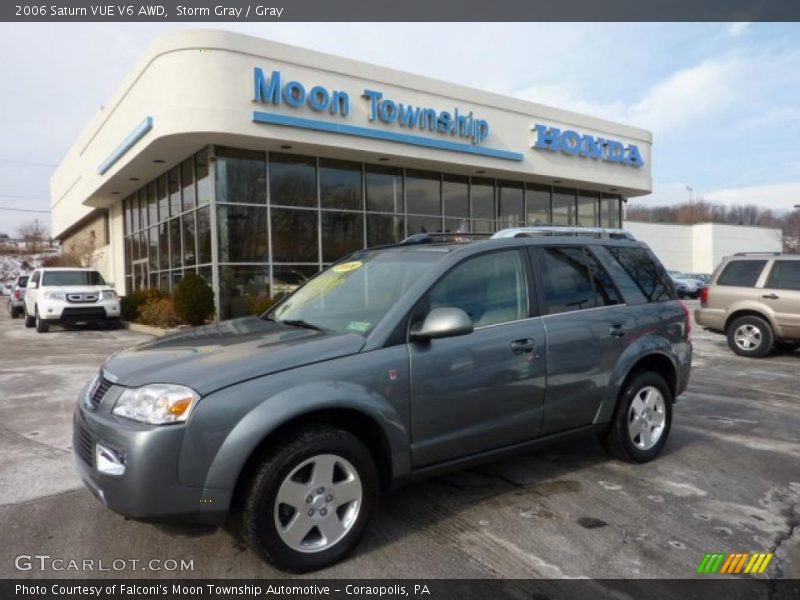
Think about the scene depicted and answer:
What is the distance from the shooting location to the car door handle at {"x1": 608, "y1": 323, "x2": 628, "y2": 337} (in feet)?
14.2

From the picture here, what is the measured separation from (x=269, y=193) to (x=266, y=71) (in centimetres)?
317

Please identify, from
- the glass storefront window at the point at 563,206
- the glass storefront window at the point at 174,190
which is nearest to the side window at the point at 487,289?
the glass storefront window at the point at 174,190

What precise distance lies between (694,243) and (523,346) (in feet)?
192

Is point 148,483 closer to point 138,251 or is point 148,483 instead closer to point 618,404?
point 618,404

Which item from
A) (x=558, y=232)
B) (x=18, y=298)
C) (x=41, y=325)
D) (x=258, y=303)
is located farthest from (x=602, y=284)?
(x=18, y=298)

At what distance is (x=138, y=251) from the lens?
22.1 m

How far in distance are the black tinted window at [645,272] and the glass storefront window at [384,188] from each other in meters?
13.1

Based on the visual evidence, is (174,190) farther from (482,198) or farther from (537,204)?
(537,204)

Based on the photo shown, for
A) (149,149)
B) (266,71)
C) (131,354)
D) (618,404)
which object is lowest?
(618,404)

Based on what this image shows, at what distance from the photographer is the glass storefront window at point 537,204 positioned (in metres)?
21.6

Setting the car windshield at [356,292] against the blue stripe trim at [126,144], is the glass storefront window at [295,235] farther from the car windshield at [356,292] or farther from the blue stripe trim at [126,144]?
the car windshield at [356,292]

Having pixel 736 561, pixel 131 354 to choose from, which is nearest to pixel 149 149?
pixel 131 354

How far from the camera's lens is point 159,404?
279cm

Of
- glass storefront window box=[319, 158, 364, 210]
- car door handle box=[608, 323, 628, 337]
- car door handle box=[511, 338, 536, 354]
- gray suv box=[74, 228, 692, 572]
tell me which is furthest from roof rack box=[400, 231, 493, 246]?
glass storefront window box=[319, 158, 364, 210]
